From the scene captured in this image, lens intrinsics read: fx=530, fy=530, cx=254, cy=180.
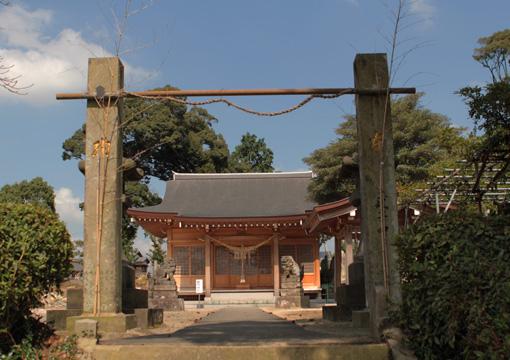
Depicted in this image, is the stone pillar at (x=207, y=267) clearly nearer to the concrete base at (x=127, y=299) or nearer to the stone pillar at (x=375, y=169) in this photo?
the concrete base at (x=127, y=299)

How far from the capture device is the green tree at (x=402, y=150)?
22.3m

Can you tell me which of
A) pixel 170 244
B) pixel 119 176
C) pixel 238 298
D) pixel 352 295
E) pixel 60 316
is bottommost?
pixel 238 298

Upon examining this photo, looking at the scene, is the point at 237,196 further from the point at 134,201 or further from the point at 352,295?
the point at 352,295

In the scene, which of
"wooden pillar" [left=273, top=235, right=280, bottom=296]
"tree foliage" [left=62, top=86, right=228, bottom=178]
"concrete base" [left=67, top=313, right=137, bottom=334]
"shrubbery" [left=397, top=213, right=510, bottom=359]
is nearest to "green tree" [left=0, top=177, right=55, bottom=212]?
"tree foliage" [left=62, top=86, right=228, bottom=178]

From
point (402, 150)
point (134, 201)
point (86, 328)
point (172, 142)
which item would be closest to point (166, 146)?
point (172, 142)

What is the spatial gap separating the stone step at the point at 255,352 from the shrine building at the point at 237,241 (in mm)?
19330

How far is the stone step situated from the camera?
495 cm

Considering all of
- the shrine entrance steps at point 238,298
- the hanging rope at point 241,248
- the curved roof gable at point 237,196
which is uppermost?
the curved roof gable at point 237,196

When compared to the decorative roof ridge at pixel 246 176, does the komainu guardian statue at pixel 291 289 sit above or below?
below

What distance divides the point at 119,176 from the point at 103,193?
1.40 ft

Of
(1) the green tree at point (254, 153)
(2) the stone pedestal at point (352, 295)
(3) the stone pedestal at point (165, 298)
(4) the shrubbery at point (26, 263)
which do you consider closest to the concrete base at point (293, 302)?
(3) the stone pedestal at point (165, 298)

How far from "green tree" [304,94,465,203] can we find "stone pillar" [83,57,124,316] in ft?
50.7

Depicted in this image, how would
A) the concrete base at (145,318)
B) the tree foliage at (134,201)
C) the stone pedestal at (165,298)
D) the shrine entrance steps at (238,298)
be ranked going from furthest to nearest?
the tree foliage at (134,201) → the shrine entrance steps at (238,298) → the stone pedestal at (165,298) → the concrete base at (145,318)

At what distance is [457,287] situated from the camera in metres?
4.00
